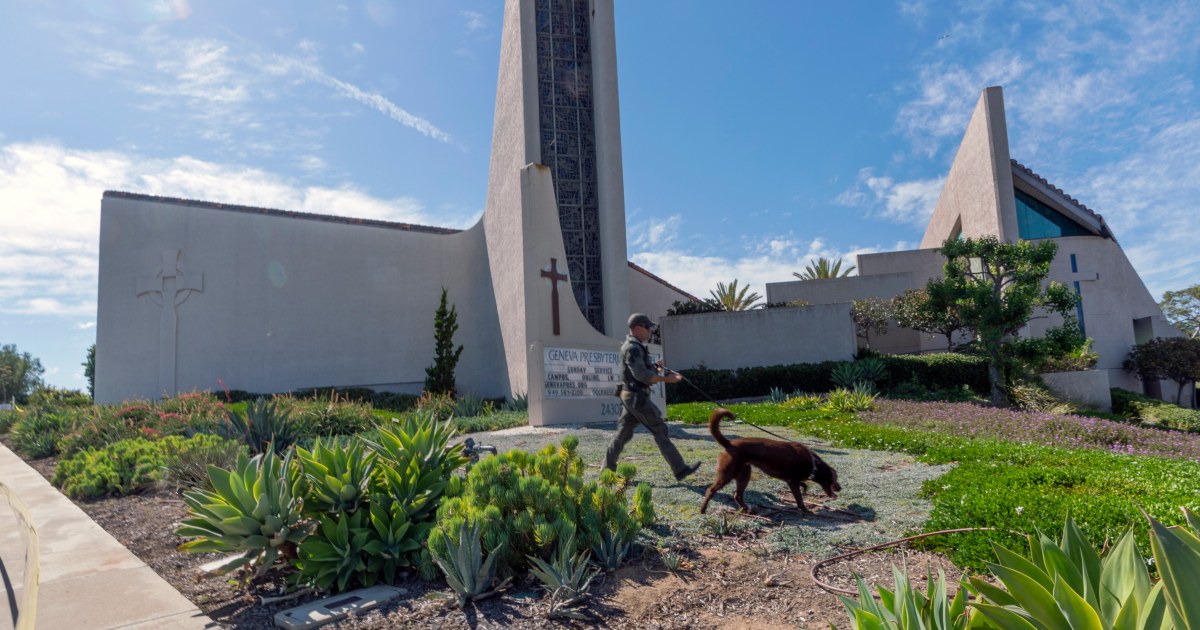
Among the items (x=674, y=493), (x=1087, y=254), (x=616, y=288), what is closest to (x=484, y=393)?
(x=616, y=288)

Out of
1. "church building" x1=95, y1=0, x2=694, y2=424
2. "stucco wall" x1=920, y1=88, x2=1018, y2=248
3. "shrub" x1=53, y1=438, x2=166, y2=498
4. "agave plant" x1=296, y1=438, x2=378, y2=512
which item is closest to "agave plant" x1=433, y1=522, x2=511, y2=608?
"agave plant" x1=296, y1=438, x2=378, y2=512

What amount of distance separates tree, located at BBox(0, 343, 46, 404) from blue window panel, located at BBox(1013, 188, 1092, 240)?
58749 mm

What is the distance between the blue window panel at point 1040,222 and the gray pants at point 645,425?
2789cm

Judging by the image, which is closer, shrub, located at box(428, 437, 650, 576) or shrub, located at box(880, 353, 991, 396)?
shrub, located at box(428, 437, 650, 576)

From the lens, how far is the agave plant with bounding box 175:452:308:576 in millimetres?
4188

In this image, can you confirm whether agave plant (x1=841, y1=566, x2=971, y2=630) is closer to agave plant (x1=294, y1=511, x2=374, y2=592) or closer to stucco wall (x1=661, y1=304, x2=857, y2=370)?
agave plant (x1=294, y1=511, x2=374, y2=592)

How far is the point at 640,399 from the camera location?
633cm

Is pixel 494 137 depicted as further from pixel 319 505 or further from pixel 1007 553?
pixel 1007 553

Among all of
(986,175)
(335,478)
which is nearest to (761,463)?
(335,478)

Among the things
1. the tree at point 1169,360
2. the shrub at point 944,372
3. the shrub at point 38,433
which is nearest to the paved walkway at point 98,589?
the shrub at point 38,433

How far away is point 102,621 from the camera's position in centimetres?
375

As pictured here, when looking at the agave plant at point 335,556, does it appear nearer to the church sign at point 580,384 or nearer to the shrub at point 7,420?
the church sign at point 580,384

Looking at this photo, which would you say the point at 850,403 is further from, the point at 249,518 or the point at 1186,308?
the point at 1186,308

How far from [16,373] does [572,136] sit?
52.4 metres
